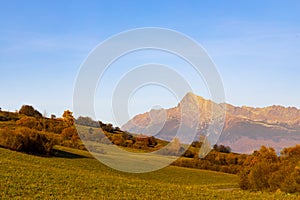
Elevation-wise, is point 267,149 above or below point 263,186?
above

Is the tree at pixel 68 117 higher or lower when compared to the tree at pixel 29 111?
lower

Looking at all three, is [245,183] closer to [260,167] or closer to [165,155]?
[260,167]

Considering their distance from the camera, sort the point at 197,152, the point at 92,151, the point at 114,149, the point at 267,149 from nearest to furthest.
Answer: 1. the point at 267,149
2. the point at 92,151
3. the point at 114,149
4. the point at 197,152

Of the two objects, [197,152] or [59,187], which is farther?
[197,152]

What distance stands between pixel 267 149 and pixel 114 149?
4424 cm

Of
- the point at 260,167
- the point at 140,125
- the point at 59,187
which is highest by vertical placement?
the point at 140,125

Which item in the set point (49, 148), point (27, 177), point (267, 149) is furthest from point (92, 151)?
point (27, 177)

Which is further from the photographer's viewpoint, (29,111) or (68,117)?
(29,111)

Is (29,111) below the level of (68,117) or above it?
above

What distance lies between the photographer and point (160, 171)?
236 ft

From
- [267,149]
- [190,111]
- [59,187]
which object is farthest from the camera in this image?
[267,149]

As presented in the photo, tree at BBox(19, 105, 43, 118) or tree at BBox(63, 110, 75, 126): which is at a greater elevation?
tree at BBox(19, 105, 43, 118)

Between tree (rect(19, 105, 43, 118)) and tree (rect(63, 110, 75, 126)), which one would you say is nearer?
tree (rect(63, 110, 75, 126))

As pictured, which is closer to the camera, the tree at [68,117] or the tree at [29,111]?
the tree at [68,117]
